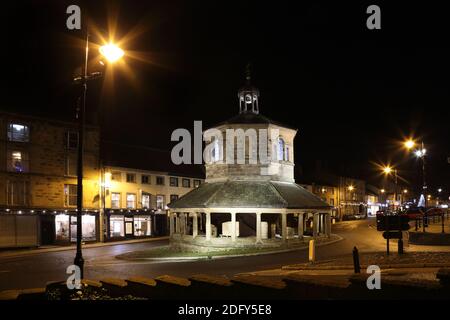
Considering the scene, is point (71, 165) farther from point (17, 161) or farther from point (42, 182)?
point (17, 161)

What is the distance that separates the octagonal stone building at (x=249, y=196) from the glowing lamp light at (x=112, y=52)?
812 inches

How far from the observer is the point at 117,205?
5291 cm

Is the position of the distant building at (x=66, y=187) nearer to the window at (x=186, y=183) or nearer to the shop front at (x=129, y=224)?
the shop front at (x=129, y=224)

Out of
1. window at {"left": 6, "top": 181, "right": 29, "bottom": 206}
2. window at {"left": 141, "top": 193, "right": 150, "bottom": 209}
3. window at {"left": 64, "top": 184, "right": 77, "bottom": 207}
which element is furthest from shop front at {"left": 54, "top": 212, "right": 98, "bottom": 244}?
window at {"left": 141, "top": 193, "right": 150, "bottom": 209}

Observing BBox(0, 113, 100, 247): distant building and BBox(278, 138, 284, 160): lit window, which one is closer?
BBox(278, 138, 284, 160): lit window

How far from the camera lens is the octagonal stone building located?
114 ft

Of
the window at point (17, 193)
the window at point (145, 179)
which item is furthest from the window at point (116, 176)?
the window at point (17, 193)

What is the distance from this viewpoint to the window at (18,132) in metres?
43.5

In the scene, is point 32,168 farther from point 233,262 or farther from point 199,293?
point 199,293

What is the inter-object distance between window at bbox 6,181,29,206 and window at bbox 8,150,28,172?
1.28 m

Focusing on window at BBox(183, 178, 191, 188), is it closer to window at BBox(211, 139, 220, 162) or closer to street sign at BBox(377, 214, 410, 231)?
window at BBox(211, 139, 220, 162)
